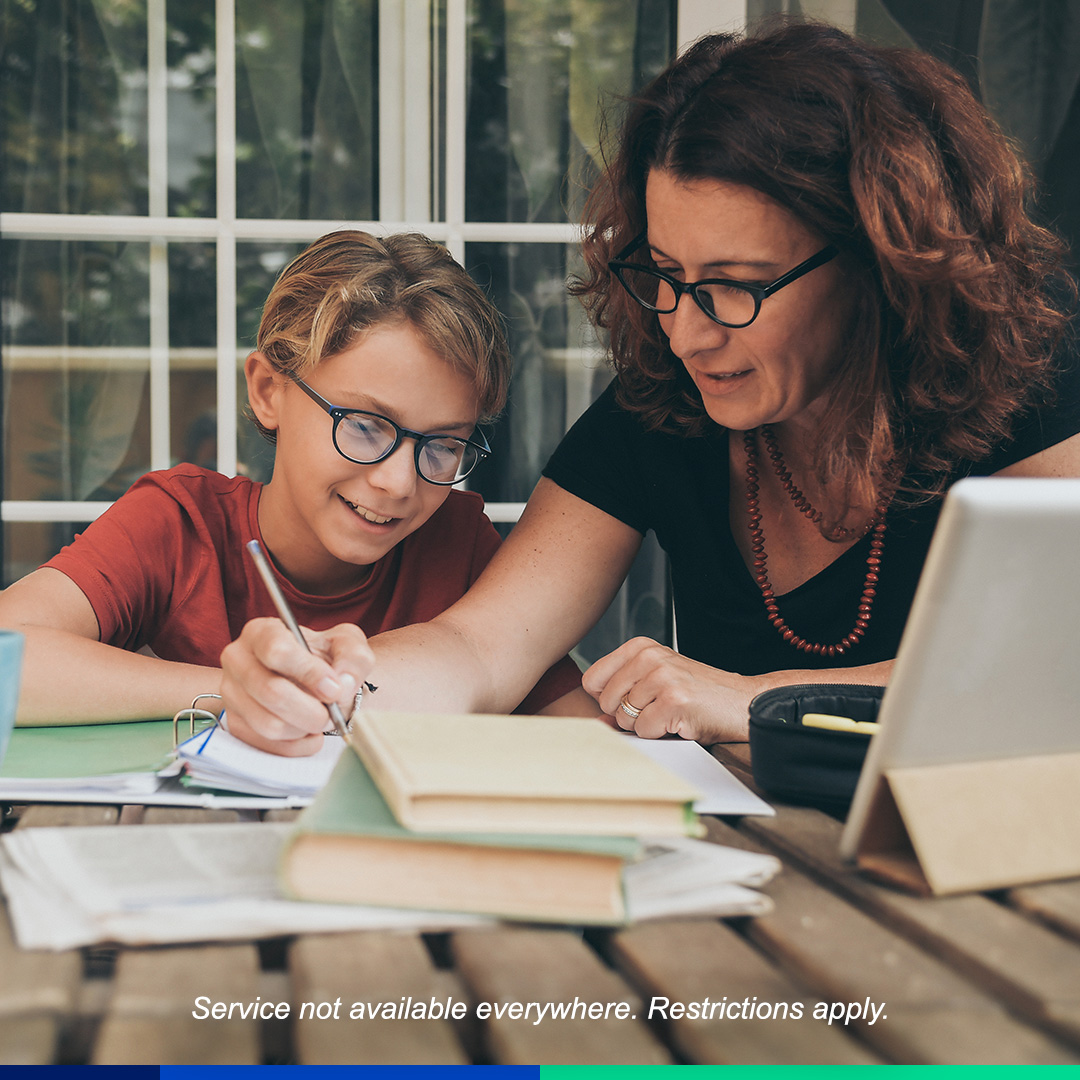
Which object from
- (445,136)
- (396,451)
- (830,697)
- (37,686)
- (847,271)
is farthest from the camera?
(445,136)

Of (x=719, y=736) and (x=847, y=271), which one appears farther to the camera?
(x=847, y=271)

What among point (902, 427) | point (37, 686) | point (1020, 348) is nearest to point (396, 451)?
point (37, 686)

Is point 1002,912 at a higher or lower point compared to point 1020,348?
lower

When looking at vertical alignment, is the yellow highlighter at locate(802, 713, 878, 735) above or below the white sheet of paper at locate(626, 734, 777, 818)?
above

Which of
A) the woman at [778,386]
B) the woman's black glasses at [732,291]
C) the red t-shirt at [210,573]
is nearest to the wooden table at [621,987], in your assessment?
the woman at [778,386]

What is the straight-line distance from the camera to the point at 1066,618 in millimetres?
666

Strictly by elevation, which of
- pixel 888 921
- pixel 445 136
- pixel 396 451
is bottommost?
pixel 888 921

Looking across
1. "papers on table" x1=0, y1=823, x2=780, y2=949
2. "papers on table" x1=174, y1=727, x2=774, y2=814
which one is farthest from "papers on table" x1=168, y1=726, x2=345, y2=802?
"papers on table" x1=0, y1=823, x2=780, y2=949

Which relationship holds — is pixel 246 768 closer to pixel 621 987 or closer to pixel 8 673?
pixel 8 673

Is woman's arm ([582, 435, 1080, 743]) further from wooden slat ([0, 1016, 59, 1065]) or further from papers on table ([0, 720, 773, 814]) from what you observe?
wooden slat ([0, 1016, 59, 1065])

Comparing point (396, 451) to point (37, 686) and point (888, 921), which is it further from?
point (888, 921)

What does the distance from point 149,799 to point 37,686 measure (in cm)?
36

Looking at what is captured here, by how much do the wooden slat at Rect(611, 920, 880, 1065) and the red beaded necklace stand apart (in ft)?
2.94

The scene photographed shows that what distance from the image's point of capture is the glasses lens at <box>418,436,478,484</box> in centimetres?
145
